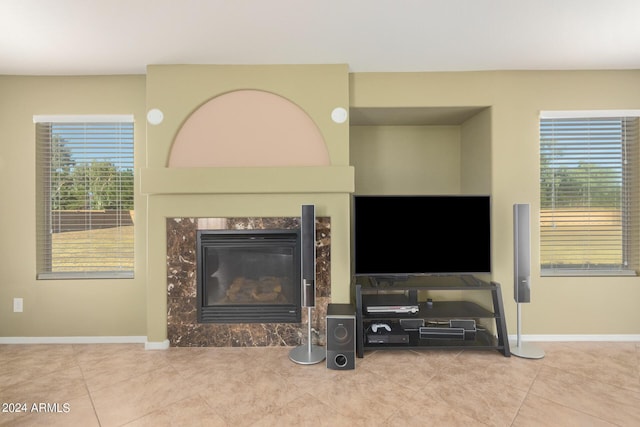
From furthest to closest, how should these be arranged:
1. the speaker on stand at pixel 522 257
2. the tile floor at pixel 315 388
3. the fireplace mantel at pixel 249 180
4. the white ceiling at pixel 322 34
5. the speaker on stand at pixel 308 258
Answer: the fireplace mantel at pixel 249 180, the speaker on stand at pixel 522 257, the speaker on stand at pixel 308 258, the white ceiling at pixel 322 34, the tile floor at pixel 315 388

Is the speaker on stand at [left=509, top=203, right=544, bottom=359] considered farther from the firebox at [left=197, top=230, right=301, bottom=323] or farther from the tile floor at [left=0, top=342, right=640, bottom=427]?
the firebox at [left=197, top=230, right=301, bottom=323]

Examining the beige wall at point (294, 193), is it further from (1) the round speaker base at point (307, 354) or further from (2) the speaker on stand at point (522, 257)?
(1) the round speaker base at point (307, 354)

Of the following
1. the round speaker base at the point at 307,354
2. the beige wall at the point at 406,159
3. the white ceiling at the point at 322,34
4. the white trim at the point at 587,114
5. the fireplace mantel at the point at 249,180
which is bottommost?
the round speaker base at the point at 307,354

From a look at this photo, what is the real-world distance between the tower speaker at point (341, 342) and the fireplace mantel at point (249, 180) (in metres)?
1.07

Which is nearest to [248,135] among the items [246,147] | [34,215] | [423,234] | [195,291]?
[246,147]

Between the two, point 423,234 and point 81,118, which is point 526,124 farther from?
point 81,118

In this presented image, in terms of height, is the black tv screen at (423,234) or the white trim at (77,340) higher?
the black tv screen at (423,234)

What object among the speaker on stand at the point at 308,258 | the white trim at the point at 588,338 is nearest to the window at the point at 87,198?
the speaker on stand at the point at 308,258

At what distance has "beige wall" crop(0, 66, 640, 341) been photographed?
9.74 ft

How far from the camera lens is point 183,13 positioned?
2.20m

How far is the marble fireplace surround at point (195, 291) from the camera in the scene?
117 inches

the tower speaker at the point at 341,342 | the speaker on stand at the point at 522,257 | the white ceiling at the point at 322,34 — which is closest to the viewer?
the white ceiling at the point at 322,34

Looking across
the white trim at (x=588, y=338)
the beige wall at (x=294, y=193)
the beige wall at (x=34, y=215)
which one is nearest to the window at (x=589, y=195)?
the beige wall at (x=294, y=193)

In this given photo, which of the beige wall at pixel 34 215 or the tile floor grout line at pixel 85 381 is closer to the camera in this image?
the tile floor grout line at pixel 85 381
